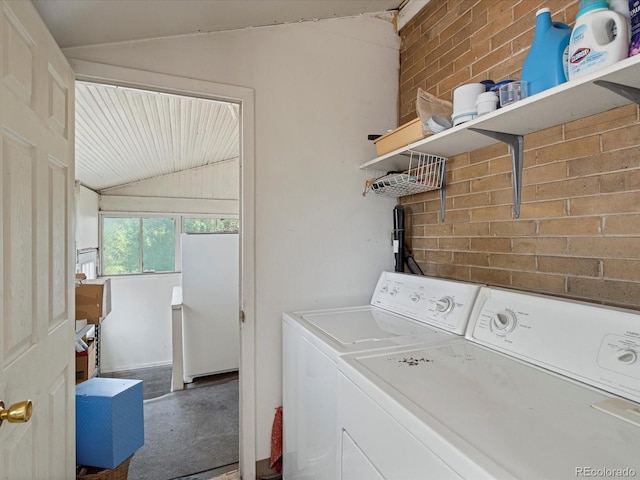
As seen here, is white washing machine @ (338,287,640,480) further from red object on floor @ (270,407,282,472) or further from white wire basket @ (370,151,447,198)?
red object on floor @ (270,407,282,472)

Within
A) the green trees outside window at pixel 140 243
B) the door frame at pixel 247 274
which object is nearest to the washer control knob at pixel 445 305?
the door frame at pixel 247 274

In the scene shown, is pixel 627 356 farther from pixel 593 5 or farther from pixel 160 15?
pixel 160 15

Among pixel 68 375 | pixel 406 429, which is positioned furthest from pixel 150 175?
pixel 406 429

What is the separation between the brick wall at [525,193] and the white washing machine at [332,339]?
238mm

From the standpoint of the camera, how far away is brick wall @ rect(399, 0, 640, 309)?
1041 millimetres

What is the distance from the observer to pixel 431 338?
1281mm

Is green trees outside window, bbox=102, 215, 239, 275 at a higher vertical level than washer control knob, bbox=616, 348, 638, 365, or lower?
higher

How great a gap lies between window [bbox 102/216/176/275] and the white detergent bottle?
5429 millimetres

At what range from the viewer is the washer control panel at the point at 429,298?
1330mm

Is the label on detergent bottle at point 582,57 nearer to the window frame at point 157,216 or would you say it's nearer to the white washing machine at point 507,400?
the white washing machine at point 507,400

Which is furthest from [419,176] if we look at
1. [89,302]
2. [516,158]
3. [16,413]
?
[89,302]
